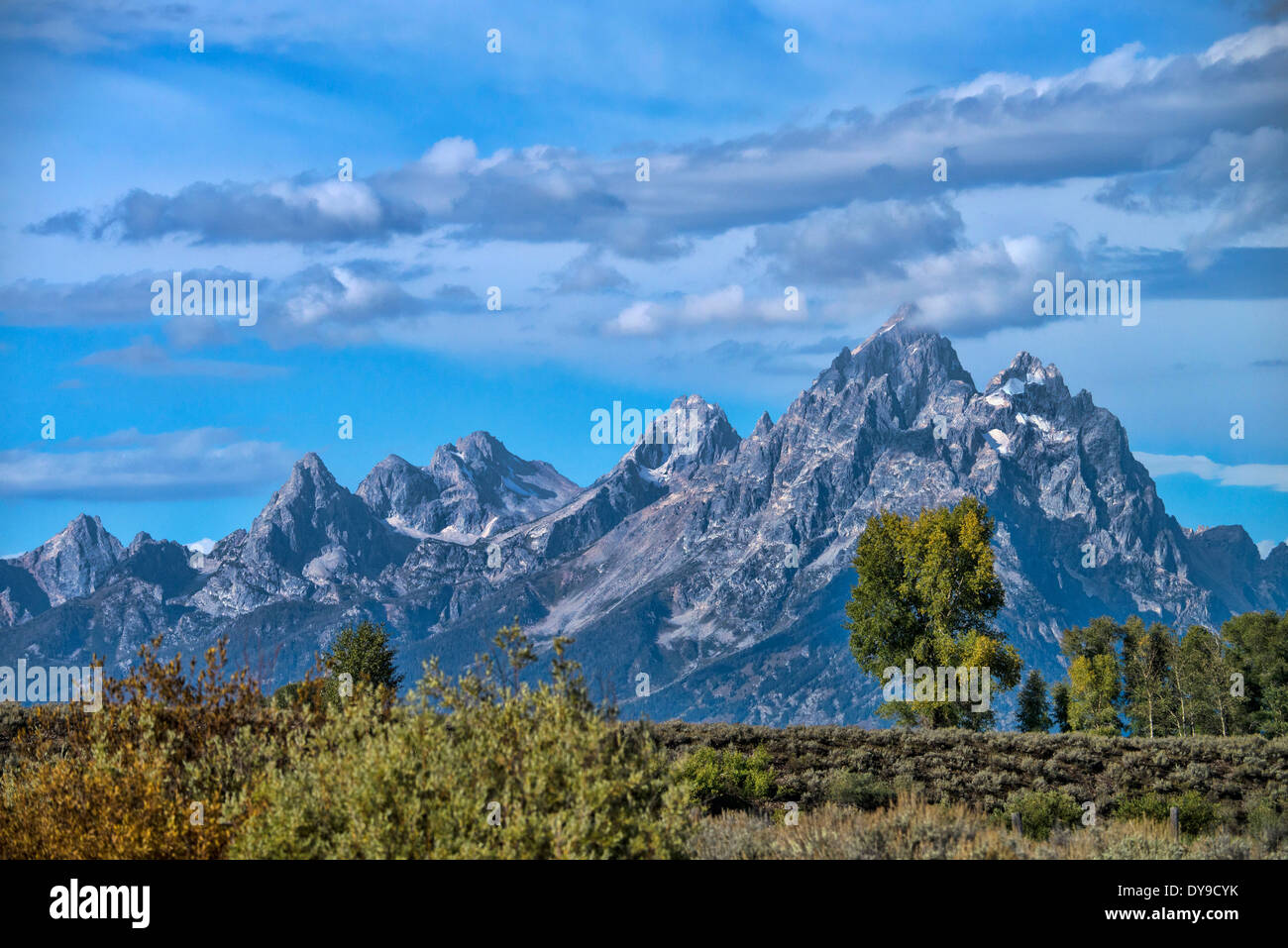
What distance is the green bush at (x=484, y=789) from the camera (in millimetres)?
12508

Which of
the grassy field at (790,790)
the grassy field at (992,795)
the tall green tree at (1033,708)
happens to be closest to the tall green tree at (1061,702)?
the tall green tree at (1033,708)

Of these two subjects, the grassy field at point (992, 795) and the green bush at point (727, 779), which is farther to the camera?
the green bush at point (727, 779)

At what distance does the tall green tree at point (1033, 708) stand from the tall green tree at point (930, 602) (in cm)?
4561

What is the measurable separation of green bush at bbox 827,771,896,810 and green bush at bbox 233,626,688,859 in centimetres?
1889

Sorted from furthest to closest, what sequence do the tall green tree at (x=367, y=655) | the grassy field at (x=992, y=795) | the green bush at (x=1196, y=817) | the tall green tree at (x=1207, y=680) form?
the tall green tree at (x=1207, y=680) < the tall green tree at (x=367, y=655) < the green bush at (x=1196, y=817) < the grassy field at (x=992, y=795)

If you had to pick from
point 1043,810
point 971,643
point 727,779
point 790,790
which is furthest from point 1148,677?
point 1043,810

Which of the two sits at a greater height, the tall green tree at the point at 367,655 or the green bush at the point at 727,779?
the tall green tree at the point at 367,655

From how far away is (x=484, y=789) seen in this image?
12906 mm

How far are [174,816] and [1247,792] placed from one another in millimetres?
34559

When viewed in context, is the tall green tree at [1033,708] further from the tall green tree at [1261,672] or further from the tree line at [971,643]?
the tall green tree at [1261,672]
